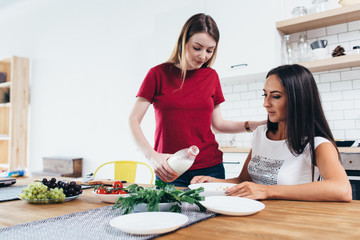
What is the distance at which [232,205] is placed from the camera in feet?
3.59

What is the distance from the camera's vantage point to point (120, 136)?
429 cm

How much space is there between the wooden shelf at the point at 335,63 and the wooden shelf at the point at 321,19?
0.38 metres

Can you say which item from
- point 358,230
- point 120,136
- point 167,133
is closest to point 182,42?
point 167,133

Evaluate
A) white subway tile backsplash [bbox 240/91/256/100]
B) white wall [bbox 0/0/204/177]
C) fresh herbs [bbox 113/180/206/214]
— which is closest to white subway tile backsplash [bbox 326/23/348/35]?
white subway tile backsplash [bbox 240/91/256/100]

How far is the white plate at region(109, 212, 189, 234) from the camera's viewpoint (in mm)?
812

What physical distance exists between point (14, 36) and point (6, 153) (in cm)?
221

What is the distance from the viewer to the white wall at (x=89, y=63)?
161 inches

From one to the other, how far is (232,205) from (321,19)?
7.82 feet

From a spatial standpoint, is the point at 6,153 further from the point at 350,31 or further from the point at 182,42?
the point at 350,31

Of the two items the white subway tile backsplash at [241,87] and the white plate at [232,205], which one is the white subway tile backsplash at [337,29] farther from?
the white plate at [232,205]

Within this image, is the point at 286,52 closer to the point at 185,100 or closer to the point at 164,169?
the point at 185,100

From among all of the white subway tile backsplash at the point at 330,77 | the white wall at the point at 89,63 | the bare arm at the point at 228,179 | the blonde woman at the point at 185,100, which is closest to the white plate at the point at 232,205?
the bare arm at the point at 228,179

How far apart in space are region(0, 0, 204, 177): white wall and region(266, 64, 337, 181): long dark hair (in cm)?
207

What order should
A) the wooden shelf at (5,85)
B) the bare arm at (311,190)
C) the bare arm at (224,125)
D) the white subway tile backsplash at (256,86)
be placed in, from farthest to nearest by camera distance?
the wooden shelf at (5,85)
the white subway tile backsplash at (256,86)
the bare arm at (224,125)
the bare arm at (311,190)
